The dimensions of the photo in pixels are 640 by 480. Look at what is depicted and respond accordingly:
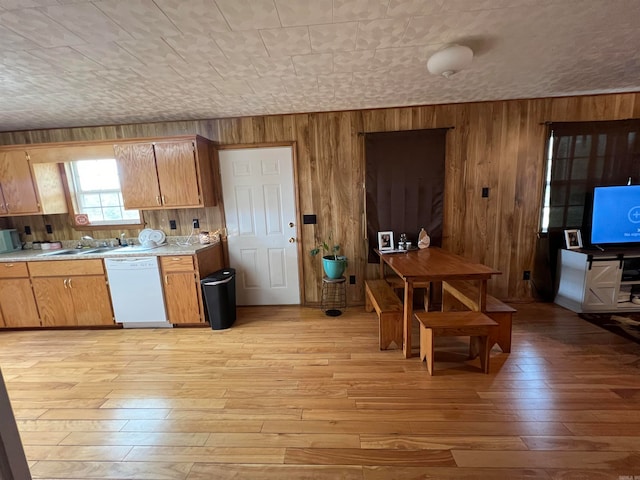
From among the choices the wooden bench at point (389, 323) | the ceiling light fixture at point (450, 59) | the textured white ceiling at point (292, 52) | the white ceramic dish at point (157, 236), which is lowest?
the wooden bench at point (389, 323)

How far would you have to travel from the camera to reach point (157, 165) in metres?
3.12

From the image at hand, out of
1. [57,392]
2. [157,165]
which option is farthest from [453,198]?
[57,392]

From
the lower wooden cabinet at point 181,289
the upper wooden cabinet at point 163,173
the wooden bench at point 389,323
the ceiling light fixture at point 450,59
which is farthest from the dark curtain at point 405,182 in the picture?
the lower wooden cabinet at point 181,289

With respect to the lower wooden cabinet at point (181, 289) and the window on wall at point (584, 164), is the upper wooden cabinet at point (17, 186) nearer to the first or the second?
the lower wooden cabinet at point (181, 289)

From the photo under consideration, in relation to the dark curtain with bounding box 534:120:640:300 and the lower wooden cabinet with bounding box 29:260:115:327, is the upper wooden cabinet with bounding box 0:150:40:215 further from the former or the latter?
the dark curtain with bounding box 534:120:640:300

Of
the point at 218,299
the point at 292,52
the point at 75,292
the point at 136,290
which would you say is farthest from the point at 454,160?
the point at 75,292

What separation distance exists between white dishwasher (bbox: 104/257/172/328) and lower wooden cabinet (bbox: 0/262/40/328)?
3.13 ft

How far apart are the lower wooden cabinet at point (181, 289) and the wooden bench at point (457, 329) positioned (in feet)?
7.80

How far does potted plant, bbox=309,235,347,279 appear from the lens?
3180mm

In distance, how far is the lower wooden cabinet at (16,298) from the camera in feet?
10.0

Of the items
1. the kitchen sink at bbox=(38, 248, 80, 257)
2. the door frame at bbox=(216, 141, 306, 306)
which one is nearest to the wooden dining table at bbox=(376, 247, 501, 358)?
the door frame at bbox=(216, 141, 306, 306)

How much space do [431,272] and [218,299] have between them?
7.27 ft

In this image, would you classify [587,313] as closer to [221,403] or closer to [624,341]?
[624,341]

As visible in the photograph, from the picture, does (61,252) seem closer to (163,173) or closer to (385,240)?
(163,173)
